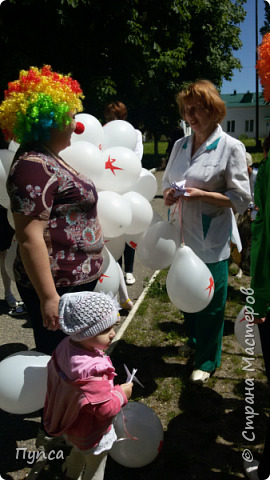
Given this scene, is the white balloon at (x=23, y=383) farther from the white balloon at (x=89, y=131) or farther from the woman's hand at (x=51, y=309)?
the white balloon at (x=89, y=131)

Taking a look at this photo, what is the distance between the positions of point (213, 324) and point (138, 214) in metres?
0.94

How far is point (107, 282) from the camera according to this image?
7.61ft

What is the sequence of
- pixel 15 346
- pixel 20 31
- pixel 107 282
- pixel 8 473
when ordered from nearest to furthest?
pixel 8 473, pixel 107 282, pixel 15 346, pixel 20 31

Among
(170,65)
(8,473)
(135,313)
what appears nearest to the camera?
(8,473)

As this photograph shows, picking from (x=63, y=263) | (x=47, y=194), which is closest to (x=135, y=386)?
(x=63, y=263)

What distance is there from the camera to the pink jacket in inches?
61.2

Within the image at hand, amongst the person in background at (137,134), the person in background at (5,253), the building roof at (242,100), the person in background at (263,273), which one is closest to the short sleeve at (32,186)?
the person in background at (263,273)

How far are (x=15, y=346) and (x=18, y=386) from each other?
1.54m

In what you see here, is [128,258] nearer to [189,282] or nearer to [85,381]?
[189,282]

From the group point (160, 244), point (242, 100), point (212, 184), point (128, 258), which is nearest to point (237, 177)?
point (212, 184)

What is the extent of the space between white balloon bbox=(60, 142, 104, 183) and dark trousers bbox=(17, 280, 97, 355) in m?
0.68

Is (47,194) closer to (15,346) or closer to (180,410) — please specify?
(180,410)

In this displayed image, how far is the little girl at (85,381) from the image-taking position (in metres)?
1.55

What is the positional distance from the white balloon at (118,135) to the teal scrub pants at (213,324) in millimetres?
1113
